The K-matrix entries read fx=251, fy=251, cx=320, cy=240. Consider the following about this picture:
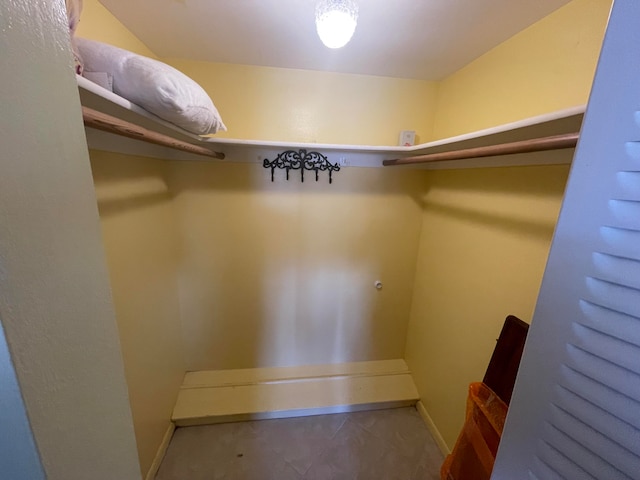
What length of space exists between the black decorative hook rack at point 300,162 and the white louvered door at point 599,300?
1372 millimetres

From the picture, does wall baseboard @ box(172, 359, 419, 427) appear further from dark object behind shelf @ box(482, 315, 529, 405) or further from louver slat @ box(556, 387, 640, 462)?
louver slat @ box(556, 387, 640, 462)

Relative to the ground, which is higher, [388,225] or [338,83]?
[338,83]

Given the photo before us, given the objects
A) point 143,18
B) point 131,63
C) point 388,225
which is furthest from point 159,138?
point 388,225

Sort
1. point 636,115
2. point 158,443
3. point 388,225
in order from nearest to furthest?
point 636,115, point 158,443, point 388,225

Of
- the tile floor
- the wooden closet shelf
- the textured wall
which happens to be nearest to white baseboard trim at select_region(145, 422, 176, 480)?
the tile floor

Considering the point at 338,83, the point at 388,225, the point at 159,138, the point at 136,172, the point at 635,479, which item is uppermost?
the point at 338,83

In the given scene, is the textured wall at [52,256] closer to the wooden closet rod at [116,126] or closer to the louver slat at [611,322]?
the wooden closet rod at [116,126]

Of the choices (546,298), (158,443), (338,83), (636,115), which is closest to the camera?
(636,115)

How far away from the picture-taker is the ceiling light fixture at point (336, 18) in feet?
2.75

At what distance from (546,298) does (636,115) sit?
11.9 inches

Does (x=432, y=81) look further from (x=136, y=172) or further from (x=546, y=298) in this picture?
(x=136, y=172)

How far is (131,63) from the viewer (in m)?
0.77

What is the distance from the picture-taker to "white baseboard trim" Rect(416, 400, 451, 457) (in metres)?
1.54

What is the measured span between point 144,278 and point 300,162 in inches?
43.4
